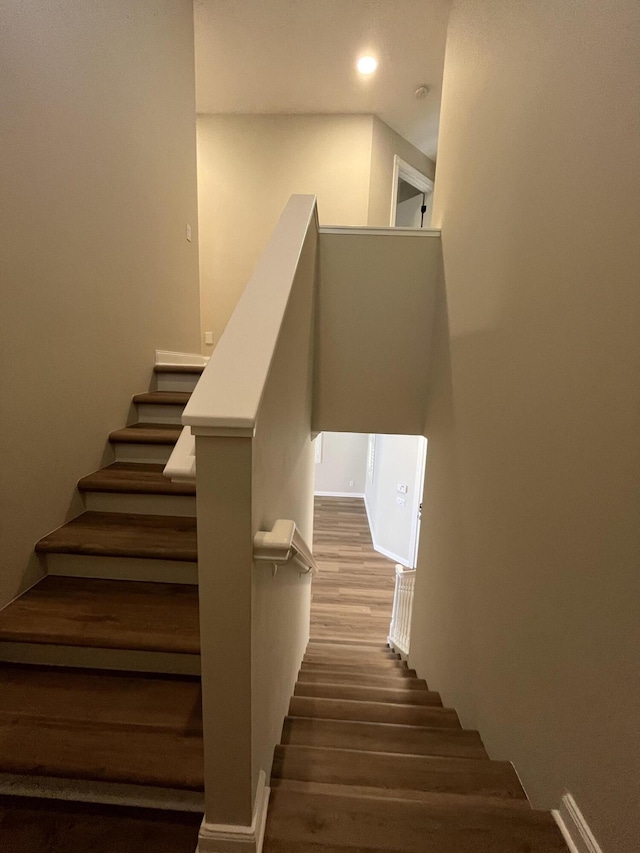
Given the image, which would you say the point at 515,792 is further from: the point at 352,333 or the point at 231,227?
the point at 231,227

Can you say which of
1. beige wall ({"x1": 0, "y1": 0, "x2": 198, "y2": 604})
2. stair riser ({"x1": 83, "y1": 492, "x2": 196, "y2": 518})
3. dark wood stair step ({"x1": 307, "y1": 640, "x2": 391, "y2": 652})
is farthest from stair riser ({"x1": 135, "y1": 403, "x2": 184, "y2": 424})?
Answer: dark wood stair step ({"x1": 307, "y1": 640, "x2": 391, "y2": 652})

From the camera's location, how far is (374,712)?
6.39 ft

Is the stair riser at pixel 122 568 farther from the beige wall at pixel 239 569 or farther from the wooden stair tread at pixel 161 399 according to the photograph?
the wooden stair tread at pixel 161 399

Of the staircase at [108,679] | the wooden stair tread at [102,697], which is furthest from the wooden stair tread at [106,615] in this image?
the wooden stair tread at [102,697]

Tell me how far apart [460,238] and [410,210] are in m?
4.74

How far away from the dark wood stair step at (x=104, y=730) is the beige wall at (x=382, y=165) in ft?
14.7

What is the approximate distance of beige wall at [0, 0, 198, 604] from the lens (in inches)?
57.4

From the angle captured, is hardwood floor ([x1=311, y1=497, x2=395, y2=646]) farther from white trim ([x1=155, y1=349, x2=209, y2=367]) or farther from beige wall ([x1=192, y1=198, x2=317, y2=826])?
beige wall ([x1=192, y1=198, x2=317, y2=826])

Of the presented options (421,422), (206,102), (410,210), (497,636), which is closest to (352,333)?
(421,422)

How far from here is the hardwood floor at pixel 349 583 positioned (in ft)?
14.9

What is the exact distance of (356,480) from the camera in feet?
27.2

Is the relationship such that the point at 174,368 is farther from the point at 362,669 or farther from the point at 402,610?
the point at 402,610

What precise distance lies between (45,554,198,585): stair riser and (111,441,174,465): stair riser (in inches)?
23.9

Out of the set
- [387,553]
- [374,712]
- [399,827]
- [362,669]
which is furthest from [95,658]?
[387,553]
